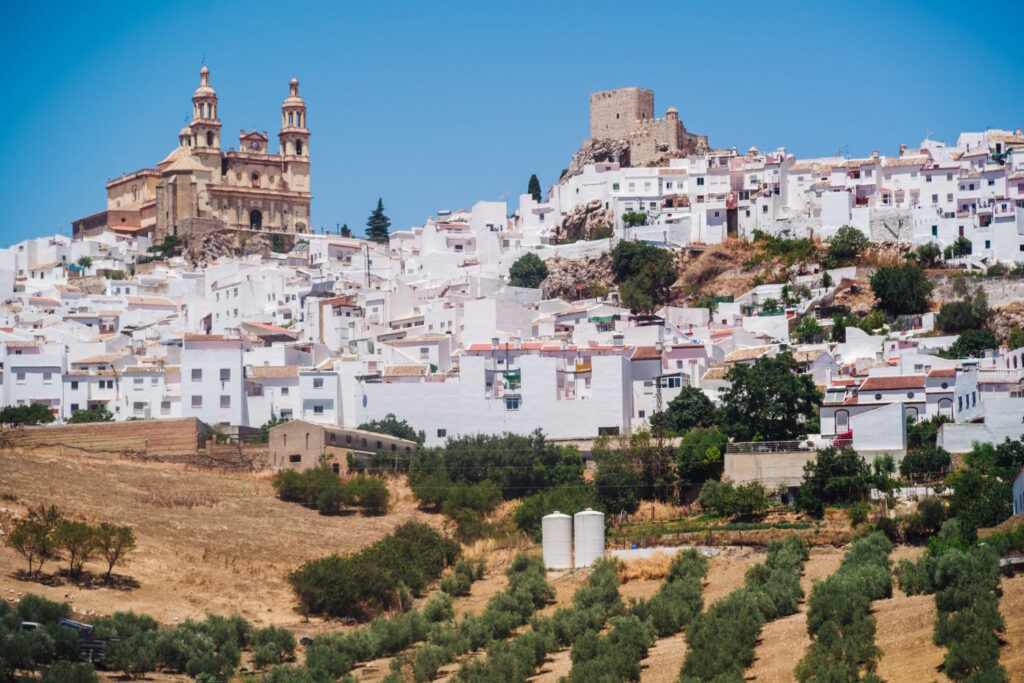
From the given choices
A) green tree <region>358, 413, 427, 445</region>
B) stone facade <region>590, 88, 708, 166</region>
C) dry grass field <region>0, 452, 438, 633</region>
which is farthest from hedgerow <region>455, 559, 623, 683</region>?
stone facade <region>590, 88, 708, 166</region>

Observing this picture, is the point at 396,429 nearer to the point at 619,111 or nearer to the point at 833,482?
the point at 833,482

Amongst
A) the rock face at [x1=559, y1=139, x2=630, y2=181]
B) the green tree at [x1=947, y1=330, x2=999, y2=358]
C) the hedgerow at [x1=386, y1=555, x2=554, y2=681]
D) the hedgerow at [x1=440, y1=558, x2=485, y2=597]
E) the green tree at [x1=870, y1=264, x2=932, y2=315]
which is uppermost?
the rock face at [x1=559, y1=139, x2=630, y2=181]

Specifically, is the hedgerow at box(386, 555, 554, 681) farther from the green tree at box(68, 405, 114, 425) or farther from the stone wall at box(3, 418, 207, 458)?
the green tree at box(68, 405, 114, 425)

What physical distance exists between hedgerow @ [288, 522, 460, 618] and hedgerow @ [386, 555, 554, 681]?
2.43 meters

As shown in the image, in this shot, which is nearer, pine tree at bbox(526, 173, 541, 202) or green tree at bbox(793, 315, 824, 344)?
green tree at bbox(793, 315, 824, 344)

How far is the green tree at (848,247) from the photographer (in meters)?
75.8

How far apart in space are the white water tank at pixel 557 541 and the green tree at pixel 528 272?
3612 cm

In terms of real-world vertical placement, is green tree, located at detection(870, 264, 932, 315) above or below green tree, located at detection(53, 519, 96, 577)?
above

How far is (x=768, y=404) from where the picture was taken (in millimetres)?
54312

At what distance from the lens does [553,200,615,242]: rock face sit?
8712cm

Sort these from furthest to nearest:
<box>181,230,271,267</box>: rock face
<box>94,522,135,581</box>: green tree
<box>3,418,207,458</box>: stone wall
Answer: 1. <box>181,230,271,267</box>: rock face
2. <box>3,418,207,458</box>: stone wall
3. <box>94,522,135,581</box>: green tree

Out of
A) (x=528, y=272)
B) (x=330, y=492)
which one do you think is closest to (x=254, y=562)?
(x=330, y=492)

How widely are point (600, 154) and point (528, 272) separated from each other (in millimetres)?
17389

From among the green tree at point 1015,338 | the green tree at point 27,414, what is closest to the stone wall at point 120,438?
the green tree at point 27,414
